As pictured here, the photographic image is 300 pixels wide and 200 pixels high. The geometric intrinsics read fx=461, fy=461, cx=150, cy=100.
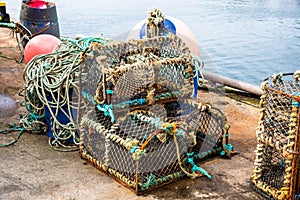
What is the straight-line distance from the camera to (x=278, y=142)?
3633 millimetres

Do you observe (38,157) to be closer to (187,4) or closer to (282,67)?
(282,67)

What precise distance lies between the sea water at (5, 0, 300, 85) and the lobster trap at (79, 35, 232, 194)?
727 cm

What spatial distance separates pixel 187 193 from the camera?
152 inches

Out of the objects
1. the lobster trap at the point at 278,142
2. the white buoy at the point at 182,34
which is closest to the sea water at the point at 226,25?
the white buoy at the point at 182,34

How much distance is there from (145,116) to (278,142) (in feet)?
4.08

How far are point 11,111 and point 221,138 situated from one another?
265 cm

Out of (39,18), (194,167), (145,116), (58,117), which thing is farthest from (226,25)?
(194,167)

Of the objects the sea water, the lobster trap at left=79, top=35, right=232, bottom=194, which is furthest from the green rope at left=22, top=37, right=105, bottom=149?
the sea water

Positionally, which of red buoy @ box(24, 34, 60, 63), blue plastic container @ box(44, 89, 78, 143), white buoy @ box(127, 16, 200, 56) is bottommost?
blue plastic container @ box(44, 89, 78, 143)

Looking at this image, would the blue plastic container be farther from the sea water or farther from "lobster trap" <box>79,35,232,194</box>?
the sea water

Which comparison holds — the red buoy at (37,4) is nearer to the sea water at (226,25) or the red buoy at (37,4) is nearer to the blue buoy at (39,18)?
the blue buoy at (39,18)

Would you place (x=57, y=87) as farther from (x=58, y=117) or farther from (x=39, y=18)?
(x=39, y=18)

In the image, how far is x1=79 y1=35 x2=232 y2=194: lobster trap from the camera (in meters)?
3.96

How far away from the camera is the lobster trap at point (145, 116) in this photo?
3961 millimetres
